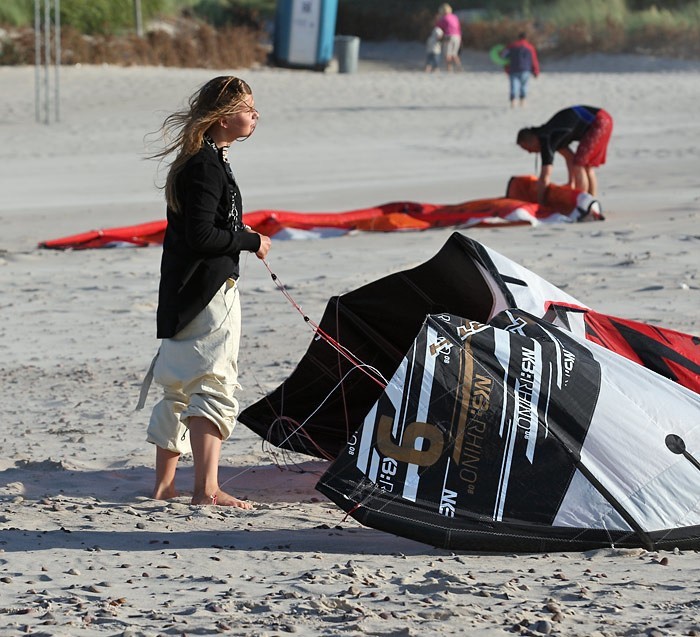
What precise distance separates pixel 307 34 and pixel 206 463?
27.2m

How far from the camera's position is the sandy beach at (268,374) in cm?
369

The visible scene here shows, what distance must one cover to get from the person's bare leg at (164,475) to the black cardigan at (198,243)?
56 centimetres

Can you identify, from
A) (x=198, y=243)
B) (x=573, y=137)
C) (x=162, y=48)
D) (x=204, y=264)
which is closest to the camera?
(x=198, y=243)

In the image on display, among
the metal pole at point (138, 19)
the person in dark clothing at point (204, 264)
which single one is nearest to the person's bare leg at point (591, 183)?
the person in dark clothing at point (204, 264)

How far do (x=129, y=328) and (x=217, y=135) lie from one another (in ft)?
12.6

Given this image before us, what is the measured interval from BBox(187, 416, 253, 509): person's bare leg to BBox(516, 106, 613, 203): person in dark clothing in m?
8.56

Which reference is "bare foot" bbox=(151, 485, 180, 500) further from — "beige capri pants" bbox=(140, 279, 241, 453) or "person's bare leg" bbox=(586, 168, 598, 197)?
"person's bare leg" bbox=(586, 168, 598, 197)

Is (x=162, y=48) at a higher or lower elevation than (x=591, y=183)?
lower

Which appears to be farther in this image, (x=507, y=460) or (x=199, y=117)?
(x=199, y=117)

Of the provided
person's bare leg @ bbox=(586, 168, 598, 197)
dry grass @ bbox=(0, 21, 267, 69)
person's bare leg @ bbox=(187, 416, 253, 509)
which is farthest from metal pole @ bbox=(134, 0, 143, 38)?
person's bare leg @ bbox=(187, 416, 253, 509)

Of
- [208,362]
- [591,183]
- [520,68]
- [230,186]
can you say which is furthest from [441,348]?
[520,68]

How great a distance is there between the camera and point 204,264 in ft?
15.4

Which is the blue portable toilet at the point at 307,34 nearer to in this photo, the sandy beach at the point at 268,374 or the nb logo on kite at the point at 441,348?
the sandy beach at the point at 268,374

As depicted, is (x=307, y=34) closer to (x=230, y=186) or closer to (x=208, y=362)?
(x=230, y=186)
